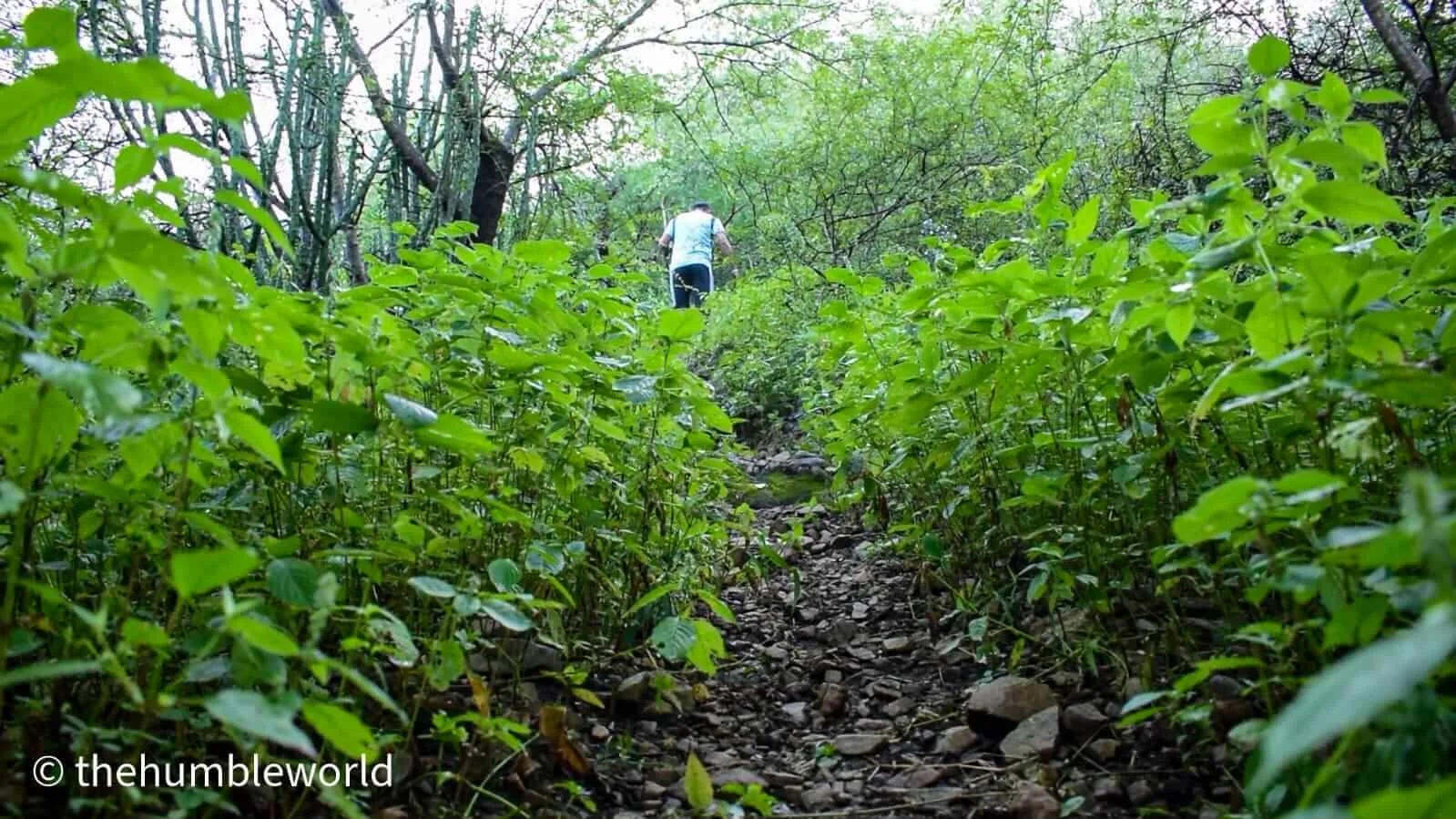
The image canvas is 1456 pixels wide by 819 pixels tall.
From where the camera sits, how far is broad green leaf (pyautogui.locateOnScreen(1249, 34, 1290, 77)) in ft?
4.14

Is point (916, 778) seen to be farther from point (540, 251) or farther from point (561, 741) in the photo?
point (540, 251)

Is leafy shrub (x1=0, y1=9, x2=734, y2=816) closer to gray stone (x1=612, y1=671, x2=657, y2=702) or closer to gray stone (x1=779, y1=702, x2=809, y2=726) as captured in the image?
gray stone (x1=612, y1=671, x2=657, y2=702)

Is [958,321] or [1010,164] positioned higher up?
[1010,164]

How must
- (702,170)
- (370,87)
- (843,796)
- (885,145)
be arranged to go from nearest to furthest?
1. (843,796)
2. (370,87)
3. (885,145)
4. (702,170)

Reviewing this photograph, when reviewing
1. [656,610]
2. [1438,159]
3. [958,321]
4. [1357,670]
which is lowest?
[656,610]

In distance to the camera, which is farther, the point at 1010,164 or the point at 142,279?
the point at 1010,164

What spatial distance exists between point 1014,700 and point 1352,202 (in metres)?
1.05

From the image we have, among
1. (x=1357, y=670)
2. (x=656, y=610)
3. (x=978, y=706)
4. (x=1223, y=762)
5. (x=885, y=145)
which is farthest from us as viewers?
(x=885, y=145)

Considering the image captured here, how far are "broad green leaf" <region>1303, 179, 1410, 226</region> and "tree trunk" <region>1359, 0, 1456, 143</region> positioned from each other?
2640 mm

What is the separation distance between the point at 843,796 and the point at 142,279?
4.41 feet

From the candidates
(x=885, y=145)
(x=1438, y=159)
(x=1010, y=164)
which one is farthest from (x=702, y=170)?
(x=1438, y=159)

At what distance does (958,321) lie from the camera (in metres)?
2.22

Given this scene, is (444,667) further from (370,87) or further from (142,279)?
(370,87)

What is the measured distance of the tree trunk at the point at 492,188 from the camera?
5168mm
